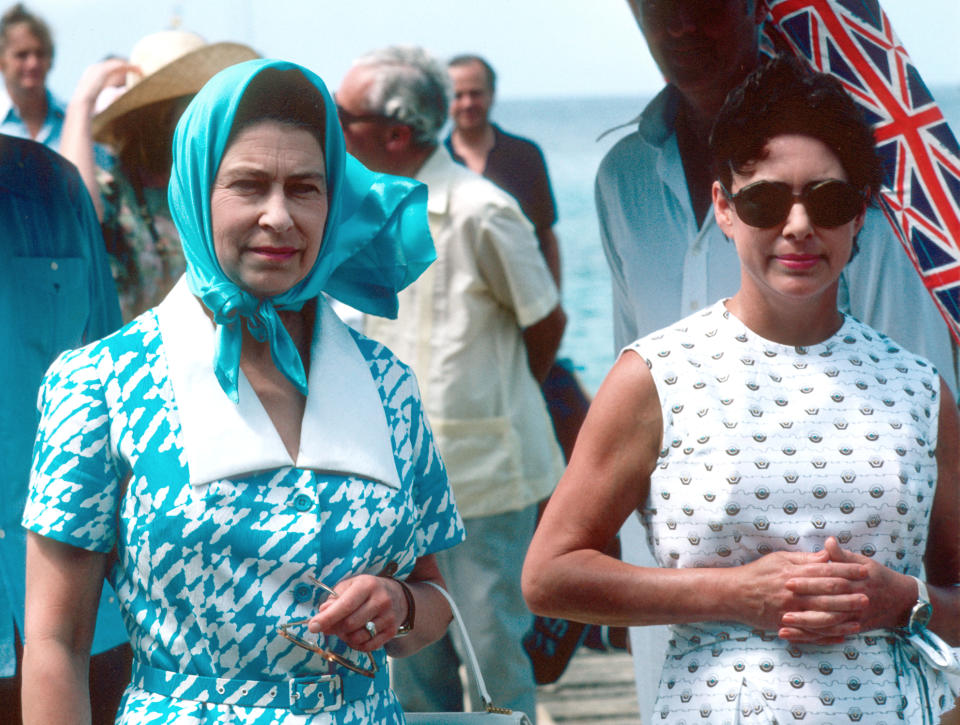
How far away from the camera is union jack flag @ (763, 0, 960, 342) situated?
7.94 feet

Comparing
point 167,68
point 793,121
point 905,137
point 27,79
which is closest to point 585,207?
point 167,68

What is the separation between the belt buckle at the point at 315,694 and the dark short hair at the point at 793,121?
3.53 feet

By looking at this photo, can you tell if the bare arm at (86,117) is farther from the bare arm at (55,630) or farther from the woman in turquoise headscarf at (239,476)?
the bare arm at (55,630)

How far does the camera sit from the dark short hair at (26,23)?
300 centimetres

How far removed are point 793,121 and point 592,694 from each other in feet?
12.4

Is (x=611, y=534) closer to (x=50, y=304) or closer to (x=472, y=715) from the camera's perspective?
(x=472, y=715)

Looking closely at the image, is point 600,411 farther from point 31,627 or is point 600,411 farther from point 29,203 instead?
point 29,203

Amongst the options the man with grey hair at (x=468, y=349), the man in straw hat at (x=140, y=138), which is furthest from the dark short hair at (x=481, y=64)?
the man in straw hat at (x=140, y=138)

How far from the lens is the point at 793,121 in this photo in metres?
2.08

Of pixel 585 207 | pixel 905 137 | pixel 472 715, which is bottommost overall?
pixel 472 715

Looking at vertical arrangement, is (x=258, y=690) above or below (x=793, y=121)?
below

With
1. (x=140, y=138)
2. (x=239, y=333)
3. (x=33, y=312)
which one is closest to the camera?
(x=239, y=333)

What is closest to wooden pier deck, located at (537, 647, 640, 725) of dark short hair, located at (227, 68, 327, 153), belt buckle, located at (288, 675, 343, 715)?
belt buckle, located at (288, 675, 343, 715)

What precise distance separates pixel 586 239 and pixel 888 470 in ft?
73.2
